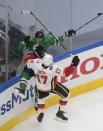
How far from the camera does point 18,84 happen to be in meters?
4.32

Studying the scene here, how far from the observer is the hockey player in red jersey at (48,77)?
13.6 ft

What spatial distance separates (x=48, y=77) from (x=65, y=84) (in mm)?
833

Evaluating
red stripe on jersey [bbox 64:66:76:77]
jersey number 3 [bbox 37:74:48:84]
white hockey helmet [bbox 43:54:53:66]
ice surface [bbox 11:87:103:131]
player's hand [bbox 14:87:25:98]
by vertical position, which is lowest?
ice surface [bbox 11:87:103:131]

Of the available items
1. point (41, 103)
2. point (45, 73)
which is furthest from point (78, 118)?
point (45, 73)

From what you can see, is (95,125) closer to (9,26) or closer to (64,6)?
(9,26)

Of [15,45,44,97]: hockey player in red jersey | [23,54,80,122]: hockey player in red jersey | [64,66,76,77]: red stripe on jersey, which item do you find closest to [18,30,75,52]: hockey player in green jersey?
[15,45,44,97]: hockey player in red jersey

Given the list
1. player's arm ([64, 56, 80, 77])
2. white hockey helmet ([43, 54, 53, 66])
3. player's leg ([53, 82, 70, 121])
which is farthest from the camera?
player's leg ([53, 82, 70, 121])

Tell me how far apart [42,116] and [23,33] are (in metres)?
1.31

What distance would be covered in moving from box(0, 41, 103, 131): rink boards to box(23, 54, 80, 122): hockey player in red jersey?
0.70 feet

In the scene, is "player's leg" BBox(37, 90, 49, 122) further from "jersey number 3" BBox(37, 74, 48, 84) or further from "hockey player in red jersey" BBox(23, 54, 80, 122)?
"jersey number 3" BBox(37, 74, 48, 84)

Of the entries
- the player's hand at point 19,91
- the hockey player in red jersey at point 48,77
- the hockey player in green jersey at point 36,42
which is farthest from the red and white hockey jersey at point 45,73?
the hockey player in green jersey at point 36,42

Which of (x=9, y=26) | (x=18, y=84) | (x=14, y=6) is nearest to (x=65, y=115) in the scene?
(x=18, y=84)

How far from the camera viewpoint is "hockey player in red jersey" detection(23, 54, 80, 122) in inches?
163

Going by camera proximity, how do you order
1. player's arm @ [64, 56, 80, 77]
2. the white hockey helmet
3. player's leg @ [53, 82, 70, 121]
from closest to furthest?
1. the white hockey helmet
2. player's arm @ [64, 56, 80, 77]
3. player's leg @ [53, 82, 70, 121]
